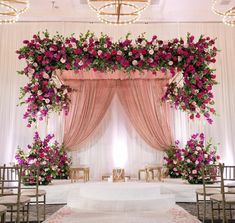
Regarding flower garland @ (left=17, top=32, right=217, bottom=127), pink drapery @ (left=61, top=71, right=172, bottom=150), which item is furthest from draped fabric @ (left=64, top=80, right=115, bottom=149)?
flower garland @ (left=17, top=32, right=217, bottom=127)

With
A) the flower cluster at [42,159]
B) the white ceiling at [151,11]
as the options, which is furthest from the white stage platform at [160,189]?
the white ceiling at [151,11]

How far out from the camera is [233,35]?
32.3 ft

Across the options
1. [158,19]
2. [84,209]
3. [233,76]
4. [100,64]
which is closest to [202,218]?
[84,209]

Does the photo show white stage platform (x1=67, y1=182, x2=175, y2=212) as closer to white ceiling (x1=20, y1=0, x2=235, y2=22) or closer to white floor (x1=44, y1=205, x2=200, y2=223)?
white floor (x1=44, y1=205, x2=200, y2=223)

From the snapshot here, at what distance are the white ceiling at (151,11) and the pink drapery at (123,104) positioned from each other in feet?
6.13

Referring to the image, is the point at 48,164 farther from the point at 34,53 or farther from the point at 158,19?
the point at 158,19

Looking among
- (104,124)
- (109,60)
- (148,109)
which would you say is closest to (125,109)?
(148,109)

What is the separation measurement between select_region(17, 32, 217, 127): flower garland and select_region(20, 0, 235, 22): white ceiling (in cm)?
315

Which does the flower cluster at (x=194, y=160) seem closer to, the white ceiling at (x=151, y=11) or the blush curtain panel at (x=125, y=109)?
the blush curtain panel at (x=125, y=109)

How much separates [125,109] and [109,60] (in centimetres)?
359

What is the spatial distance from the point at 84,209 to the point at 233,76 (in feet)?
20.7

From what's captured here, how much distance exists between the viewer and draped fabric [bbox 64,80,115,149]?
358 inches

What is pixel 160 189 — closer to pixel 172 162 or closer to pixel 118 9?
pixel 172 162

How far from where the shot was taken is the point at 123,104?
9.36 m
